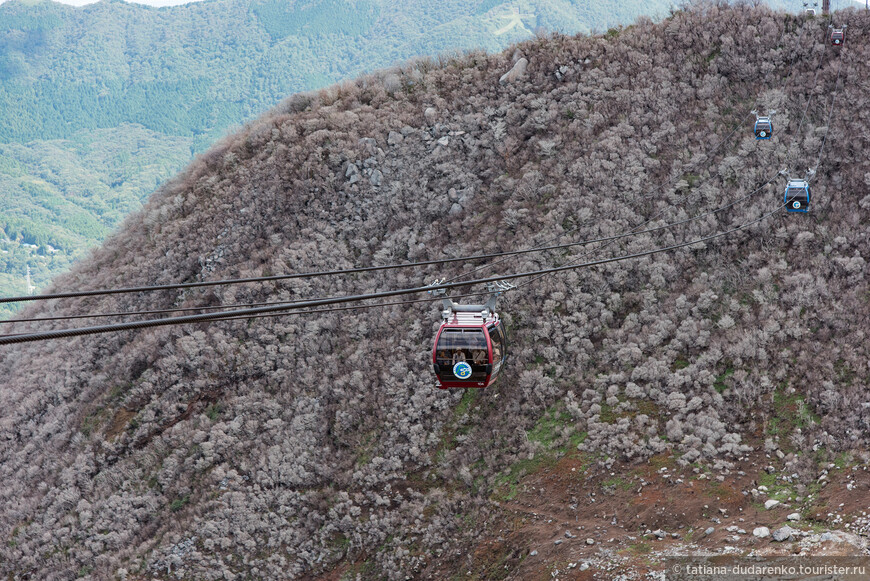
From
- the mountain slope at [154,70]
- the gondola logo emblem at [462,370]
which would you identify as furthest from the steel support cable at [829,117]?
the mountain slope at [154,70]

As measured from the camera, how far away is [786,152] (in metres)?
25.9

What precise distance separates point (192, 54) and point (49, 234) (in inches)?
3495

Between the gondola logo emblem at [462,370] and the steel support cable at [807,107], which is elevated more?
the steel support cable at [807,107]

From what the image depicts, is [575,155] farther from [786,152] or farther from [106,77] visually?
[106,77]

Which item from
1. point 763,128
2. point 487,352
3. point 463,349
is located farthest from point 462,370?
point 763,128

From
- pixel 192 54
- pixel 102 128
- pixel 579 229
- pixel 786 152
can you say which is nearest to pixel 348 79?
pixel 579 229

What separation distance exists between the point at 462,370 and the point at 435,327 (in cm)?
841

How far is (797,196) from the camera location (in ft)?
73.6

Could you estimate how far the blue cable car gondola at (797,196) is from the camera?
22.4 m

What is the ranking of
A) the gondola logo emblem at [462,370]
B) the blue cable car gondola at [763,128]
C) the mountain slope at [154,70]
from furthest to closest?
the mountain slope at [154,70] < the blue cable car gondola at [763,128] < the gondola logo emblem at [462,370]

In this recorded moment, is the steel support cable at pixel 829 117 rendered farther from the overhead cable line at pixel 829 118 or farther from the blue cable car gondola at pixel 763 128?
the blue cable car gondola at pixel 763 128

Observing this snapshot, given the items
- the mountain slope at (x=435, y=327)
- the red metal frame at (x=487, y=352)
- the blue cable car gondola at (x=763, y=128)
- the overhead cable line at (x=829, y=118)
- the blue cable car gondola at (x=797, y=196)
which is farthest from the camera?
the blue cable car gondola at (x=763, y=128)

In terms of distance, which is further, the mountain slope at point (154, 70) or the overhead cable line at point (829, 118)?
the mountain slope at point (154, 70)

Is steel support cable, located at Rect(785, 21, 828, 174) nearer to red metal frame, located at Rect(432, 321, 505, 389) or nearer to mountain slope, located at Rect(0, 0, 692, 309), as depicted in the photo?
red metal frame, located at Rect(432, 321, 505, 389)
